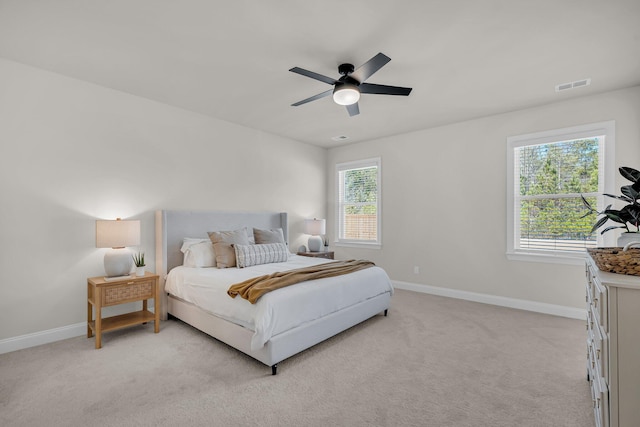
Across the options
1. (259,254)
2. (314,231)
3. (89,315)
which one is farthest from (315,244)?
(89,315)

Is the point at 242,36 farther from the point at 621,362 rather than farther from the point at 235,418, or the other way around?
the point at 621,362

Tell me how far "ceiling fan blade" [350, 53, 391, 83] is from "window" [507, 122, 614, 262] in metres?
2.69

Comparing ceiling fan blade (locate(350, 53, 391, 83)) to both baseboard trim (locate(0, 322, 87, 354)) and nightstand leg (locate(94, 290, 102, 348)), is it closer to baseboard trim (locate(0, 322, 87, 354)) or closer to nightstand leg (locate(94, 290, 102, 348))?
nightstand leg (locate(94, 290, 102, 348))

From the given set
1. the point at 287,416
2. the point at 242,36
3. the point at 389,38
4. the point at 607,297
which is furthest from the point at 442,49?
the point at 287,416

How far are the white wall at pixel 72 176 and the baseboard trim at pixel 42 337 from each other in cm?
5

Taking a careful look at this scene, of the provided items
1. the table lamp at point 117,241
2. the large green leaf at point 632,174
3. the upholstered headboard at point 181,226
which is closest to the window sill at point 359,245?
the upholstered headboard at point 181,226

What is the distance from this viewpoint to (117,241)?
10.1 ft

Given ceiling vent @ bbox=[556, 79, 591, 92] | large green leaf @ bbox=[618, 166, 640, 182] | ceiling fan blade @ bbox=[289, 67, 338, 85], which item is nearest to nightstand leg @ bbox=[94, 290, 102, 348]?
ceiling fan blade @ bbox=[289, 67, 338, 85]

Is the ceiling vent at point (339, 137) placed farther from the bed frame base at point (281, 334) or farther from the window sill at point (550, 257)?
the window sill at point (550, 257)

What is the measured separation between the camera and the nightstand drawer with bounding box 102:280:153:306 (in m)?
3.00

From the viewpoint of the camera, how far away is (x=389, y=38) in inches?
97.0

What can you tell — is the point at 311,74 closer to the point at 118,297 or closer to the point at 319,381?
the point at 319,381

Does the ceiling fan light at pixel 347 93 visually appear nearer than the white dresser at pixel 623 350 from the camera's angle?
No

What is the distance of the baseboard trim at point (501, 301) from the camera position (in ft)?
12.3
